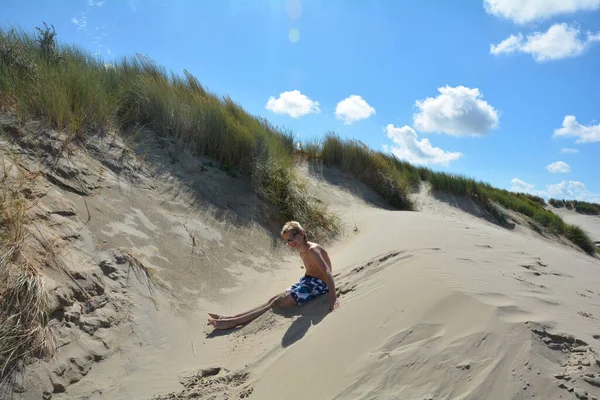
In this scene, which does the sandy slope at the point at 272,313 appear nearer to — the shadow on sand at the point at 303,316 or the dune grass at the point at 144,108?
the shadow on sand at the point at 303,316

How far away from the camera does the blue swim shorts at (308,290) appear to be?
415 centimetres

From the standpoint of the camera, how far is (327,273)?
4020 mm

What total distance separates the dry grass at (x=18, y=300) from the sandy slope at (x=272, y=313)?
0.16 meters

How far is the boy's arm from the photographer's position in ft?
12.5

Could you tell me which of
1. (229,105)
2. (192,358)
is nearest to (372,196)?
(229,105)

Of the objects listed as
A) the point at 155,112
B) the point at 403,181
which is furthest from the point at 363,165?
the point at 155,112

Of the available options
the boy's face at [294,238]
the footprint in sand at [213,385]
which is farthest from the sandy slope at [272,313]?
the boy's face at [294,238]

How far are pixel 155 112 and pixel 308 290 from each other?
5.18m

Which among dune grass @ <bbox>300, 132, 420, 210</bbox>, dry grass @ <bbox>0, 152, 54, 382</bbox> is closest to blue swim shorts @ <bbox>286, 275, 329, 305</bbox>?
dry grass @ <bbox>0, 152, 54, 382</bbox>

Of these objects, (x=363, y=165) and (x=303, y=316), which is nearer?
(x=303, y=316)

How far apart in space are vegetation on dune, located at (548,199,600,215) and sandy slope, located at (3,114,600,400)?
2171cm

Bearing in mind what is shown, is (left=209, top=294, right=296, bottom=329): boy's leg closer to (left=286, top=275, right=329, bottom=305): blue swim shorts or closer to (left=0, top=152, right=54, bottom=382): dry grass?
(left=286, top=275, right=329, bottom=305): blue swim shorts

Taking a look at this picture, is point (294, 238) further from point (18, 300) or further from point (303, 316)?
point (18, 300)

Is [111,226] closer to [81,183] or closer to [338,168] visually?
[81,183]
